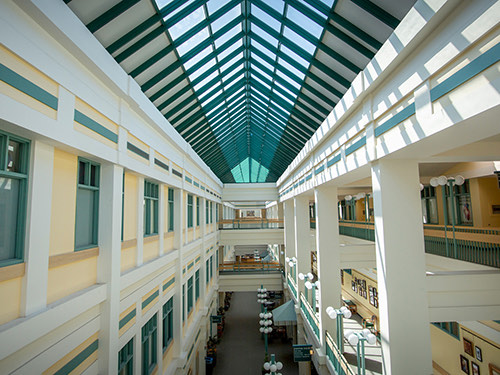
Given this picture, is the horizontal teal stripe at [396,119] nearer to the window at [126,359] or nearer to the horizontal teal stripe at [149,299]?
the horizontal teal stripe at [149,299]

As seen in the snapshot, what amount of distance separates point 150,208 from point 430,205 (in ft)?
44.0

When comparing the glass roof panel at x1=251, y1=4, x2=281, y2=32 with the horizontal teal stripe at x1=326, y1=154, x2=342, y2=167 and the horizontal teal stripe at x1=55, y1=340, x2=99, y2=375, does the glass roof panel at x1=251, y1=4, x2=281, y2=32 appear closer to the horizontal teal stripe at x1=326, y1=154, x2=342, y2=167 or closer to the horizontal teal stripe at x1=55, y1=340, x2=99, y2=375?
the horizontal teal stripe at x1=326, y1=154, x2=342, y2=167

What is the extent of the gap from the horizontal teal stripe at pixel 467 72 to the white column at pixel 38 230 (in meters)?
5.31

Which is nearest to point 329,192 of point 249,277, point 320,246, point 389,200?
point 320,246

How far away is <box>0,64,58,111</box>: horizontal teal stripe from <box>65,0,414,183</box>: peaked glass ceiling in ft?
5.21

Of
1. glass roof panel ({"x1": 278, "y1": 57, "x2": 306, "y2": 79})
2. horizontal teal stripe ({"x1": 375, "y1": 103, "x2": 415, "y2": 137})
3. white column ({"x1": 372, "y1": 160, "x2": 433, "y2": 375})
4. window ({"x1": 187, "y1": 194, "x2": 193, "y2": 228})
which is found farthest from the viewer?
window ({"x1": 187, "y1": 194, "x2": 193, "y2": 228})

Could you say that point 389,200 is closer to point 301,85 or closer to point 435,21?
point 435,21

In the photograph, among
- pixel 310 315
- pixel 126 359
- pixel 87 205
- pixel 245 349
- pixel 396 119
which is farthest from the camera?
pixel 245 349

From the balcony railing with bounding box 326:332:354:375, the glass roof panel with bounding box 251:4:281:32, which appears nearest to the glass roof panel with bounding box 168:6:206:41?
the glass roof panel with bounding box 251:4:281:32

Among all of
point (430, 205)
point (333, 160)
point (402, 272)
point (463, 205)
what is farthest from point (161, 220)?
point (430, 205)

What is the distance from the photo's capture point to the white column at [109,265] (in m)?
4.96

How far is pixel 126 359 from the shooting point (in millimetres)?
6164

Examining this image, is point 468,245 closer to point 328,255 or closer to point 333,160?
point 328,255

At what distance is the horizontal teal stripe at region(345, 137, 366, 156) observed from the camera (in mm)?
6138
